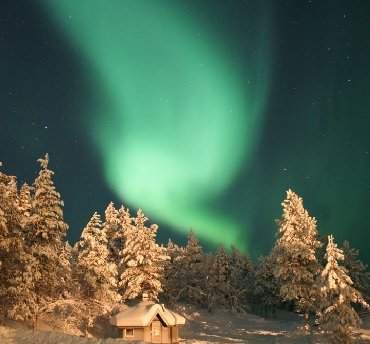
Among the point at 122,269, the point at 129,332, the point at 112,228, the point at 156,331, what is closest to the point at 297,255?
the point at 156,331

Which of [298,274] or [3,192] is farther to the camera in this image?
[298,274]

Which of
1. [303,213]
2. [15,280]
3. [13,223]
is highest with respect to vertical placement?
[303,213]

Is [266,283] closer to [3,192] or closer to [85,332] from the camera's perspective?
[85,332]

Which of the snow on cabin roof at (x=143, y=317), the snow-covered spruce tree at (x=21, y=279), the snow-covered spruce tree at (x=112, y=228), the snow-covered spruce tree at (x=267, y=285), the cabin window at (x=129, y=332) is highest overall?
the snow-covered spruce tree at (x=112, y=228)

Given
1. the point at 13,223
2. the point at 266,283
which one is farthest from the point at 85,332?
the point at 266,283

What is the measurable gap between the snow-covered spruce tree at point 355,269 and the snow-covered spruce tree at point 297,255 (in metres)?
24.9

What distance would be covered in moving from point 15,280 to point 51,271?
3.33 meters

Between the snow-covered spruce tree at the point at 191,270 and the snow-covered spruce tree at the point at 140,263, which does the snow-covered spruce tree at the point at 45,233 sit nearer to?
the snow-covered spruce tree at the point at 140,263

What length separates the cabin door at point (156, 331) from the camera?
126 ft

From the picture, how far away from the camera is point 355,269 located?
224 feet

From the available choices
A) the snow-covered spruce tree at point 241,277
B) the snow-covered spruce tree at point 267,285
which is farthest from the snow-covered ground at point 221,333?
the snow-covered spruce tree at point 267,285

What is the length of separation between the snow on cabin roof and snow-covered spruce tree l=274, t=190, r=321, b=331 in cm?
1225

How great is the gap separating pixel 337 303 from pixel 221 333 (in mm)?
18957

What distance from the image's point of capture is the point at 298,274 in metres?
44.0
